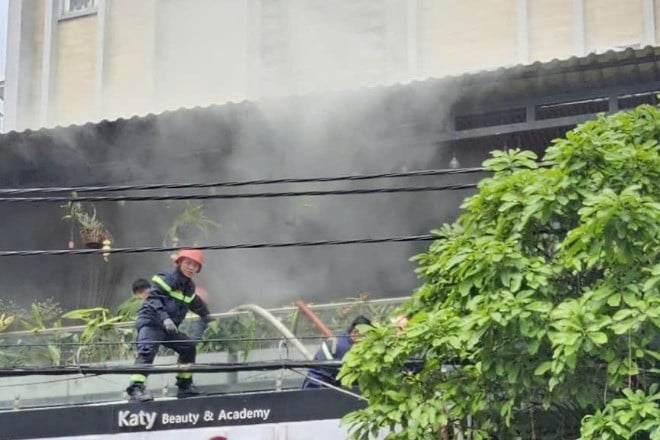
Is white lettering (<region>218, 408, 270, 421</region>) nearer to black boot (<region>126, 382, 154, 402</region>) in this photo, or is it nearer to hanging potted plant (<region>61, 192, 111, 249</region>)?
black boot (<region>126, 382, 154, 402</region>)

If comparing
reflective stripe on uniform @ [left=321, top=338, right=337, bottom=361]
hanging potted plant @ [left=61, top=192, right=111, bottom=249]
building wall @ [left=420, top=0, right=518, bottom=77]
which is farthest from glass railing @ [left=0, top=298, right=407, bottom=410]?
building wall @ [left=420, top=0, right=518, bottom=77]

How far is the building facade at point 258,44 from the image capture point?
14.6m

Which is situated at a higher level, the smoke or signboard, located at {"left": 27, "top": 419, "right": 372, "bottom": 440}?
the smoke

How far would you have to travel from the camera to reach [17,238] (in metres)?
15.3

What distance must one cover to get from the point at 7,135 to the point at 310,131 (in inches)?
133

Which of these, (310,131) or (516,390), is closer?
(516,390)

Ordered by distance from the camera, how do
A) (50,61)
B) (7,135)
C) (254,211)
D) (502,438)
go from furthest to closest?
(50,61), (254,211), (7,135), (502,438)

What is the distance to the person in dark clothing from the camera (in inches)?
390

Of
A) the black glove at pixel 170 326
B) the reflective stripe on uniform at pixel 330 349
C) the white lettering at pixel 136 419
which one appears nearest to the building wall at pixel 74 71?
the black glove at pixel 170 326

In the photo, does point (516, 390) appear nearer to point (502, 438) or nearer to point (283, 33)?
point (502, 438)

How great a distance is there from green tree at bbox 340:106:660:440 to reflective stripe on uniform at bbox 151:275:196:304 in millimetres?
2952

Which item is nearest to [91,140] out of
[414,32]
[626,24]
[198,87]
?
[198,87]

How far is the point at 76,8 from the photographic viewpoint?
59.2ft

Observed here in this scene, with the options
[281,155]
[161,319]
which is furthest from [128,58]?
[161,319]
